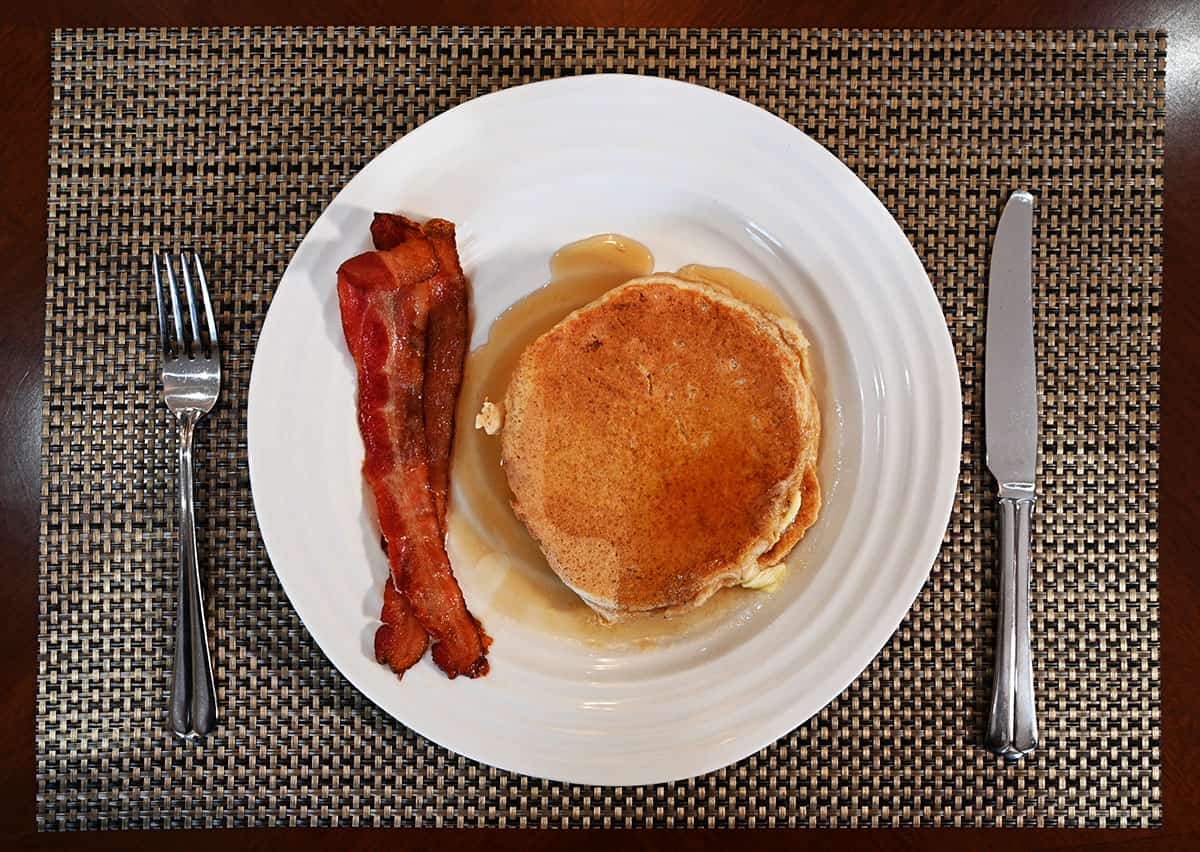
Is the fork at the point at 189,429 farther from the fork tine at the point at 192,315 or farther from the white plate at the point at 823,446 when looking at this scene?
the white plate at the point at 823,446

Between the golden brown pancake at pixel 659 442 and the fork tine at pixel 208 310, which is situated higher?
the fork tine at pixel 208 310

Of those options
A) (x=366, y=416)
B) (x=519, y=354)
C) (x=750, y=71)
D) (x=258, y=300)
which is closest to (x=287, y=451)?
(x=366, y=416)

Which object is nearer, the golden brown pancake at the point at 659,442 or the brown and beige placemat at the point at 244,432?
the golden brown pancake at the point at 659,442

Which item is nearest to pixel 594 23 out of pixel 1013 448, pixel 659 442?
pixel 659 442

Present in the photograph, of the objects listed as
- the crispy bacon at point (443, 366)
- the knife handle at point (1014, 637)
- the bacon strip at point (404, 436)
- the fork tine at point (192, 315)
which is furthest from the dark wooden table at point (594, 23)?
the crispy bacon at point (443, 366)

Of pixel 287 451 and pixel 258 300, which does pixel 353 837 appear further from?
pixel 258 300
